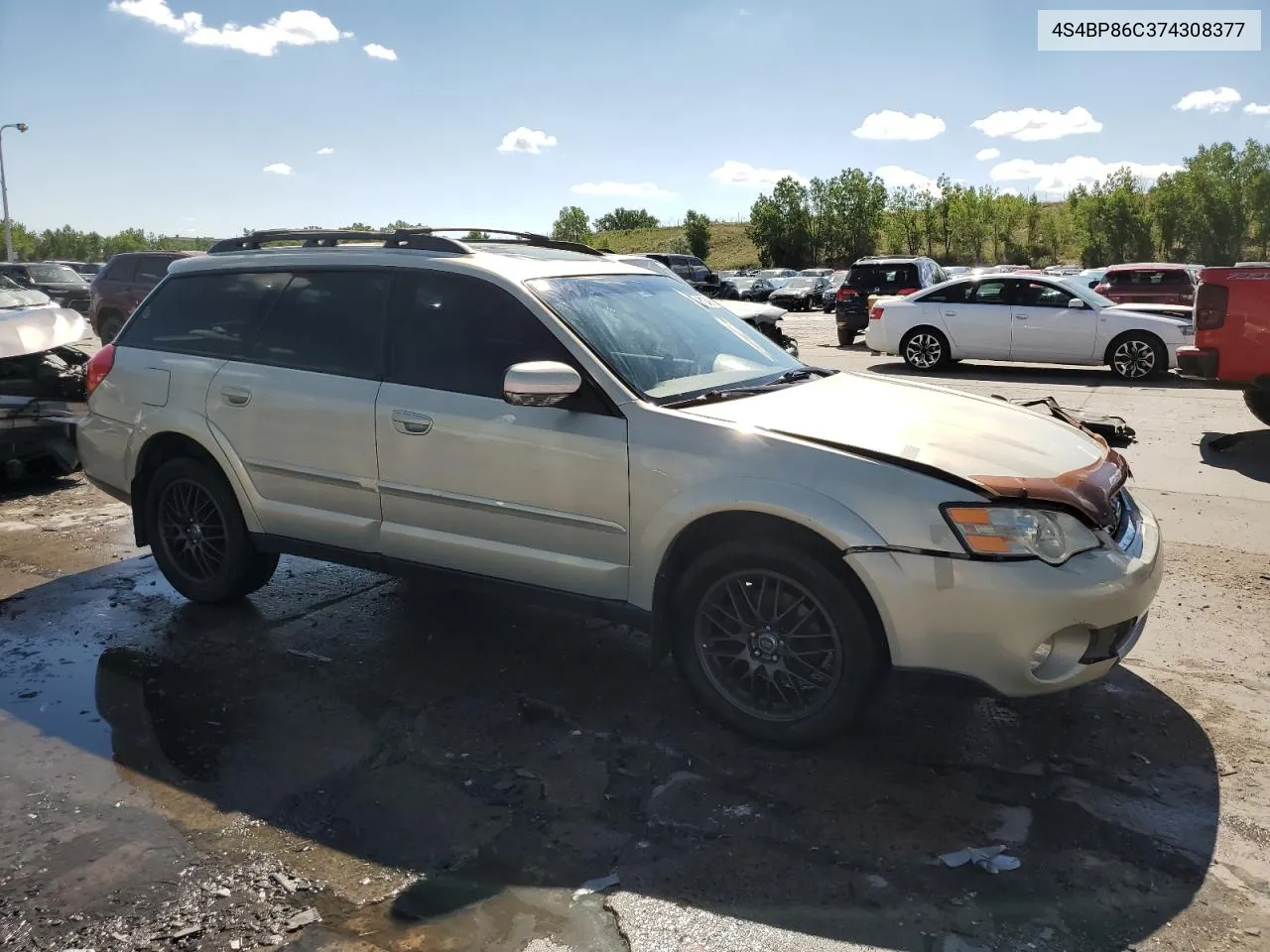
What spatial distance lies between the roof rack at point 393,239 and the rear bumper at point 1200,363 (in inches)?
258

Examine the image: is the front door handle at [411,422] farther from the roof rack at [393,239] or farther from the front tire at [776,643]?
the front tire at [776,643]

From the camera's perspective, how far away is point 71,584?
5.63m

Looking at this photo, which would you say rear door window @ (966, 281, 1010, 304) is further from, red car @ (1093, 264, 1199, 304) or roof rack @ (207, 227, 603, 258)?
roof rack @ (207, 227, 603, 258)

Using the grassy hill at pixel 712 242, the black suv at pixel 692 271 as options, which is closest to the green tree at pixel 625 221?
the grassy hill at pixel 712 242

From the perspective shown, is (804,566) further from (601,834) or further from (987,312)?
(987,312)

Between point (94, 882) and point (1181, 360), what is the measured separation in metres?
9.52

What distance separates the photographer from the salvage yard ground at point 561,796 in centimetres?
267

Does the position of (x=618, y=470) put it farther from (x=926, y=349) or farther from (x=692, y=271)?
(x=692, y=271)

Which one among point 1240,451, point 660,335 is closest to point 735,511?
point 660,335

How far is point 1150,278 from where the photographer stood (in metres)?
21.8

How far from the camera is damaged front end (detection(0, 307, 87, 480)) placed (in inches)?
302

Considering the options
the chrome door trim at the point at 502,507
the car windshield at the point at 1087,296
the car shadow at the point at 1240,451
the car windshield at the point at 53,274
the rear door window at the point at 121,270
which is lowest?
the car shadow at the point at 1240,451

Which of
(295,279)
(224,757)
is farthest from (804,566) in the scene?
(295,279)

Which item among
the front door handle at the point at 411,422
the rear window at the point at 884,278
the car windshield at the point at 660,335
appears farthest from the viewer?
the rear window at the point at 884,278
